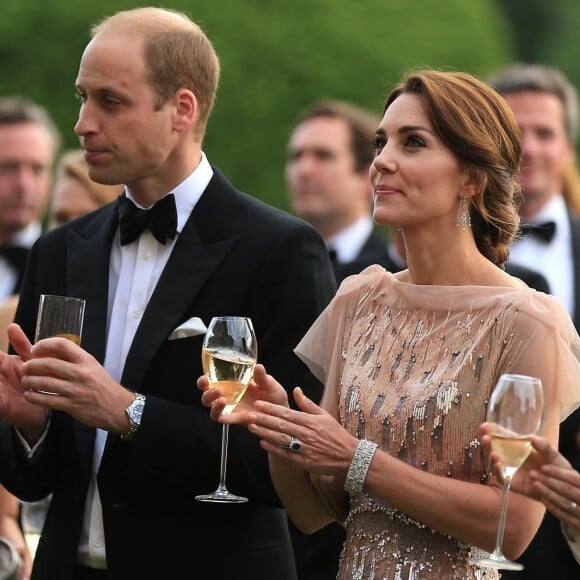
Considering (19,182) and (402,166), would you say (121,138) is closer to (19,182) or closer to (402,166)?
(402,166)

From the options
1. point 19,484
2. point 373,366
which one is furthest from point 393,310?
point 19,484

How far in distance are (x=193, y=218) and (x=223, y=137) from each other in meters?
12.0

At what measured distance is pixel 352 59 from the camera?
1791cm

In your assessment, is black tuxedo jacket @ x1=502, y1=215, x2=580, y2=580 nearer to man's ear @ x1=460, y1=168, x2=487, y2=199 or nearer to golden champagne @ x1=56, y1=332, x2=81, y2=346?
man's ear @ x1=460, y1=168, x2=487, y2=199

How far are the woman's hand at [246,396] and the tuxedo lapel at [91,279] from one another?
2.42ft

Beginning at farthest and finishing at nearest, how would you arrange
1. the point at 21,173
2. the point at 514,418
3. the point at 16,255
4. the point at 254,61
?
1. the point at 254,61
2. the point at 21,173
3. the point at 16,255
4. the point at 514,418

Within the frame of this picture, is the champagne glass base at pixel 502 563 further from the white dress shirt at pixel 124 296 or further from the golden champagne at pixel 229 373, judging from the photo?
the white dress shirt at pixel 124 296


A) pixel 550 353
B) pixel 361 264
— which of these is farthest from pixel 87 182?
pixel 550 353

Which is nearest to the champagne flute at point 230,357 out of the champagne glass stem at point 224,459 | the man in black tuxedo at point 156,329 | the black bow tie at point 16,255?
the champagne glass stem at point 224,459

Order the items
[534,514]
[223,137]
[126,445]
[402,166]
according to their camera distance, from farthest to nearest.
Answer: [223,137] < [126,445] < [402,166] < [534,514]

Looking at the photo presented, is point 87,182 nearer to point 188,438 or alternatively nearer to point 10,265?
point 10,265

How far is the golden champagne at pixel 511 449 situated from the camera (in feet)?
12.2

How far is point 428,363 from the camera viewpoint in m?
4.46

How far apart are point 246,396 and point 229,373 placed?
238 mm
